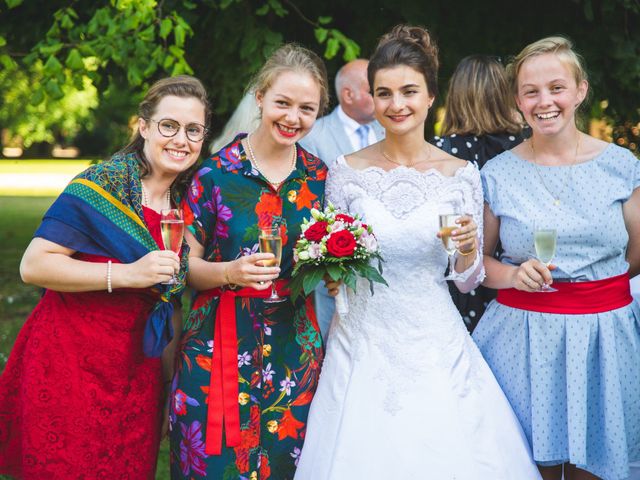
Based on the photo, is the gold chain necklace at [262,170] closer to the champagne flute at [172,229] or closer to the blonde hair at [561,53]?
the champagne flute at [172,229]

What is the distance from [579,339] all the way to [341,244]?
1184mm

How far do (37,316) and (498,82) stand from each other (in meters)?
2.93

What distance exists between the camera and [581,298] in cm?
356

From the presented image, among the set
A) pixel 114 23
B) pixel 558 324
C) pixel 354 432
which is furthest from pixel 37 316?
pixel 114 23

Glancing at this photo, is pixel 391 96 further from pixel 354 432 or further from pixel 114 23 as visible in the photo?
pixel 114 23

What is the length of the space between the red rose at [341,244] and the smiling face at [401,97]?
Result: 0.68 m

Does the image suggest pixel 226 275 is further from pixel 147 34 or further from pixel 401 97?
pixel 147 34

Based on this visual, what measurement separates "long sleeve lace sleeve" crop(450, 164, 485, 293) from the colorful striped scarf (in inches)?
51.1

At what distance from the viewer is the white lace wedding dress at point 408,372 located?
341 cm

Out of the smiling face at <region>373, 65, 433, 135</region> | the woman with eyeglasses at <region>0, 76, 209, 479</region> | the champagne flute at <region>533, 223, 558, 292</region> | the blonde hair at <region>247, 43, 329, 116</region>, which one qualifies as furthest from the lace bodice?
the woman with eyeglasses at <region>0, 76, 209, 479</region>

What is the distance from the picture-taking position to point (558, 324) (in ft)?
11.7

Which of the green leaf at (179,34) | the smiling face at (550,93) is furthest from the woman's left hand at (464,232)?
the green leaf at (179,34)

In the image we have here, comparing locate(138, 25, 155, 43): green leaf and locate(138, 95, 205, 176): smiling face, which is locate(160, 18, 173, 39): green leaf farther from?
locate(138, 95, 205, 176): smiling face

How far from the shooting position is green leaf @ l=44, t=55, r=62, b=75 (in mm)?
6285
